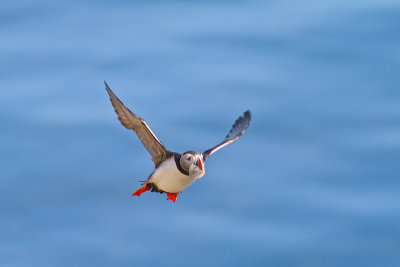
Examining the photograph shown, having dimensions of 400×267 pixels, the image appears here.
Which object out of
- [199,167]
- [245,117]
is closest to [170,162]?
[199,167]

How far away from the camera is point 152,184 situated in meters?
14.8

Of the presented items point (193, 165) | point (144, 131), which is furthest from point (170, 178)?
point (144, 131)

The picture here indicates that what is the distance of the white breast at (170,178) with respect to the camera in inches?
547

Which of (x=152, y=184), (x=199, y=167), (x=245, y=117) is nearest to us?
(x=199, y=167)

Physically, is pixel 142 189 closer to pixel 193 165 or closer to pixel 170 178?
pixel 170 178

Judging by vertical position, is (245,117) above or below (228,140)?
above

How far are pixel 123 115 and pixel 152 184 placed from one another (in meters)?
1.35

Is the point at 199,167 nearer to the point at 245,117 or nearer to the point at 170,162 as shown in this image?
the point at 170,162

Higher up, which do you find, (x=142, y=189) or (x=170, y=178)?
(x=142, y=189)

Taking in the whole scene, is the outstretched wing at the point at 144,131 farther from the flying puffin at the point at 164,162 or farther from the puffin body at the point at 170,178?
the puffin body at the point at 170,178

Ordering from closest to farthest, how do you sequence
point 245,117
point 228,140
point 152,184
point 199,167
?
point 199,167
point 152,184
point 228,140
point 245,117

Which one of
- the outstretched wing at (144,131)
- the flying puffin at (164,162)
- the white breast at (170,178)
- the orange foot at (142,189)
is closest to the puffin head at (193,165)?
the flying puffin at (164,162)

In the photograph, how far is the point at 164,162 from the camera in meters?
14.4

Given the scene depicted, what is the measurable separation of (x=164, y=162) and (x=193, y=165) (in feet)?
3.02
